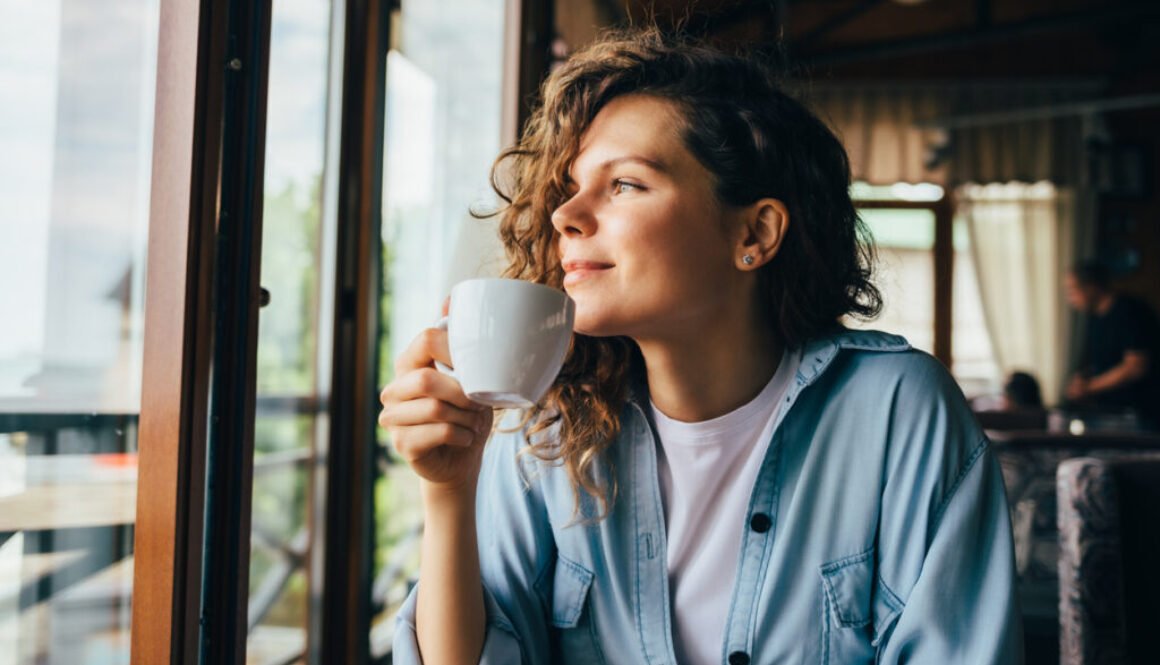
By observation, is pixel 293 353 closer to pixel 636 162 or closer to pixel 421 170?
pixel 421 170

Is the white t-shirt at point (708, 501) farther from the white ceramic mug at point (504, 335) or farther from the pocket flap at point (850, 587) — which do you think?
the white ceramic mug at point (504, 335)

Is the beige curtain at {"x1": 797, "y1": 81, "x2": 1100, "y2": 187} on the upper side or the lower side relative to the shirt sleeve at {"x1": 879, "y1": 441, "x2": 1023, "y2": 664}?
upper

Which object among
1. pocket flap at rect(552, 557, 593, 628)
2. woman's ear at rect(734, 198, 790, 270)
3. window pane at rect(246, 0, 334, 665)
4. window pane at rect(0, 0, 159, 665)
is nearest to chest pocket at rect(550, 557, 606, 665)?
pocket flap at rect(552, 557, 593, 628)

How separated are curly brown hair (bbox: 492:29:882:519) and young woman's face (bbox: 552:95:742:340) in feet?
0.11

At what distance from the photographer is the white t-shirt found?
1.18m

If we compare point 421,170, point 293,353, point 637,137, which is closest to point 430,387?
point 637,137

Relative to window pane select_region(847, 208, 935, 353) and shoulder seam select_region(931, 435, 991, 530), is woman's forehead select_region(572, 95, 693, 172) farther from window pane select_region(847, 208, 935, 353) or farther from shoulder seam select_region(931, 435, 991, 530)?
window pane select_region(847, 208, 935, 353)

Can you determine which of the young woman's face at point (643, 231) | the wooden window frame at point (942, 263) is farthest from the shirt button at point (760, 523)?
the wooden window frame at point (942, 263)

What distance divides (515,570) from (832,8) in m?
6.79

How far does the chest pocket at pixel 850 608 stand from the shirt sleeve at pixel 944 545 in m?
0.01

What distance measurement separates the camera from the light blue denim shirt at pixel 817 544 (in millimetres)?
1064

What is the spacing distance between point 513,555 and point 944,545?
1.64ft

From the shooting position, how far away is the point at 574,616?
1.22 m

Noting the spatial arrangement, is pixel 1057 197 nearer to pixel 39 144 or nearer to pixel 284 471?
pixel 284 471
